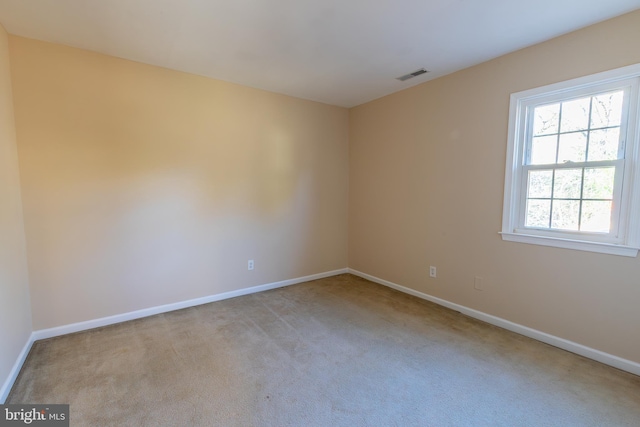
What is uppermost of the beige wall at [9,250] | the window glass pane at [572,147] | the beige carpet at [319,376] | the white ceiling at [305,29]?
the white ceiling at [305,29]

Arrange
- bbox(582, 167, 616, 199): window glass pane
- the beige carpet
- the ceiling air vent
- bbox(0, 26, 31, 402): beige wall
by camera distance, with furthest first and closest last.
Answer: the ceiling air vent
bbox(582, 167, 616, 199): window glass pane
bbox(0, 26, 31, 402): beige wall
the beige carpet

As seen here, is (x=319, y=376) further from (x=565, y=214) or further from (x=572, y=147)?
(x=572, y=147)

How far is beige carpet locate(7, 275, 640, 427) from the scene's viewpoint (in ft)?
5.54

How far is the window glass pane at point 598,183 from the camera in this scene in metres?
2.18

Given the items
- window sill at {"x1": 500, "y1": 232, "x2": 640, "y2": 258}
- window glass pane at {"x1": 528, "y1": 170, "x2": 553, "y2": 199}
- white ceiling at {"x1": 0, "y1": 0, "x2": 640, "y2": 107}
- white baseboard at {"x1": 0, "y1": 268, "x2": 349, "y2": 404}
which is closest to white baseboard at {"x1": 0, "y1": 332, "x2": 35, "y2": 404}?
white baseboard at {"x1": 0, "y1": 268, "x2": 349, "y2": 404}

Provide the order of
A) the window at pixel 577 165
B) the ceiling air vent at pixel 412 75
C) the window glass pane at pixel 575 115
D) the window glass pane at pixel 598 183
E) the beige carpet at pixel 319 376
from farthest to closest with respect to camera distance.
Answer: the ceiling air vent at pixel 412 75 < the window glass pane at pixel 575 115 < the window glass pane at pixel 598 183 < the window at pixel 577 165 < the beige carpet at pixel 319 376

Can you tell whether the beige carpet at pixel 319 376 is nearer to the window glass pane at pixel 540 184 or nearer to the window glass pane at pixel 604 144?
the window glass pane at pixel 540 184

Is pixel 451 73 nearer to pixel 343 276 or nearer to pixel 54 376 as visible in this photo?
pixel 343 276

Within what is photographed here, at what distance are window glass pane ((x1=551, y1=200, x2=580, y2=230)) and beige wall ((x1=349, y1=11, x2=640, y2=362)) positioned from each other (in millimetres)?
230

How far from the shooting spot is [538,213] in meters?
2.57

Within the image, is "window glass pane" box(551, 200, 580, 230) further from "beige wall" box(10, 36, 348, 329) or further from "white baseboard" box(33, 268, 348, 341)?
"white baseboard" box(33, 268, 348, 341)

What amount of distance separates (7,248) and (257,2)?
2.43 meters

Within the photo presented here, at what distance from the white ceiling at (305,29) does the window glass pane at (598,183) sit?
110 centimetres

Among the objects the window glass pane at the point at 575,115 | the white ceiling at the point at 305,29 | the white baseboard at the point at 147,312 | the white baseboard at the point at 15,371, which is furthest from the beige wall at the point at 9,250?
the window glass pane at the point at 575,115
